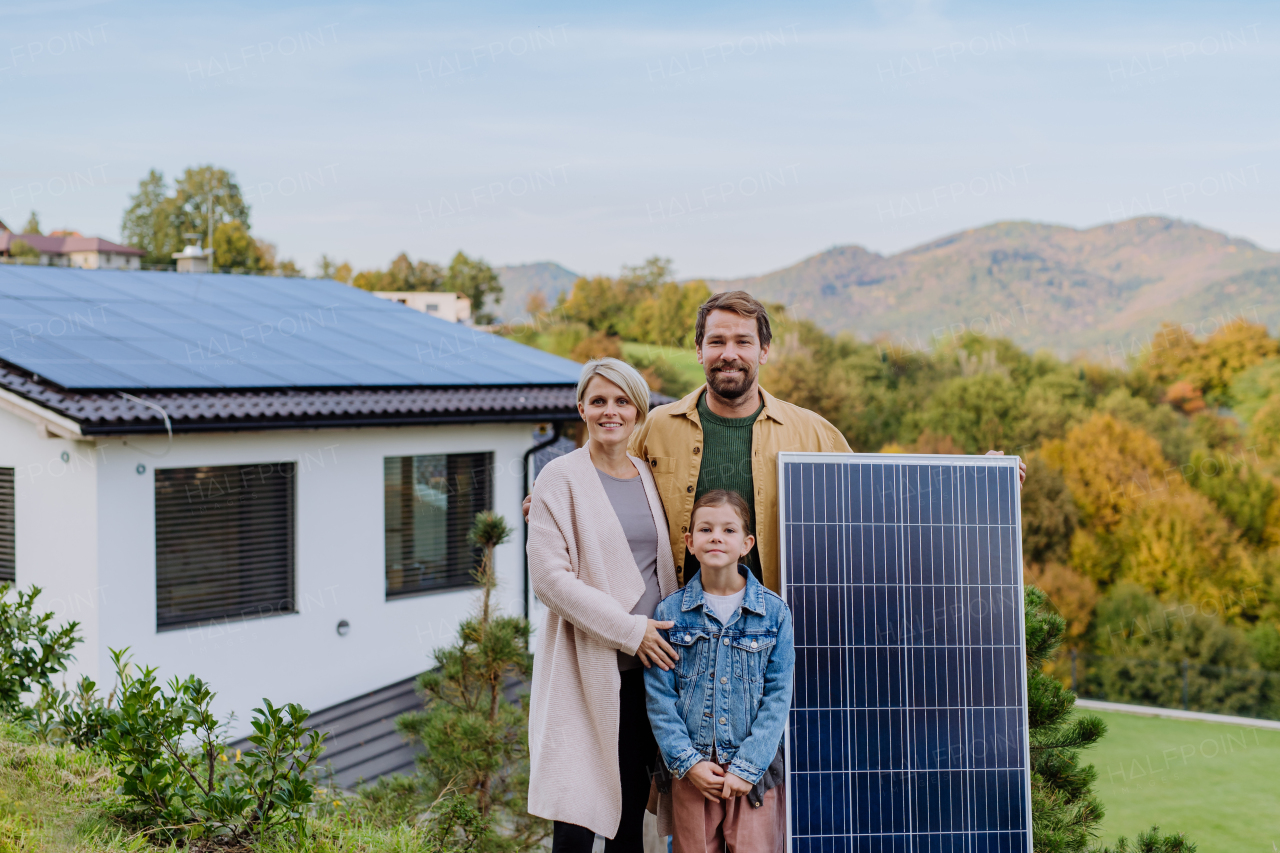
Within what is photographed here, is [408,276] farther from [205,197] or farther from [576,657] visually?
[576,657]

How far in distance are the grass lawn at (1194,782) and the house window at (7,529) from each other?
9.78 metres

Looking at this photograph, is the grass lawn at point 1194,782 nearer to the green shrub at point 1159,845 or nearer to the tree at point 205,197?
the green shrub at point 1159,845

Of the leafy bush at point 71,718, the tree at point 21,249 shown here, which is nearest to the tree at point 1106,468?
the leafy bush at point 71,718

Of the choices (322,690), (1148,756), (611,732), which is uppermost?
(611,732)

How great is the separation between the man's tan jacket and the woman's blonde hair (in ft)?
0.74

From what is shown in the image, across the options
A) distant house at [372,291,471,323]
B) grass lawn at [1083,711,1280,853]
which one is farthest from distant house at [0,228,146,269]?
grass lawn at [1083,711,1280,853]

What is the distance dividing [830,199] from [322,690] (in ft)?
244

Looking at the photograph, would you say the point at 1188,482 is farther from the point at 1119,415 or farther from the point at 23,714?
the point at 23,714

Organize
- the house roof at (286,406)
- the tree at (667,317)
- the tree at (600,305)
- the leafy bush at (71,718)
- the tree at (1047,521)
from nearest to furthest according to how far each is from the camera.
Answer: the leafy bush at (71,718) → the house roof at (286,406) → the tree at (1047,521) → the tree at (667,317) → the tree at (600,305)

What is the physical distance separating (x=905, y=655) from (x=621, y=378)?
4.37ft

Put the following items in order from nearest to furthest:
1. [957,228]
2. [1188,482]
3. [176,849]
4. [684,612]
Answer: [684,612]
[176,849]
[1188,482]
[957,228]

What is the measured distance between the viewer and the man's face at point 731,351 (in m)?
3.60

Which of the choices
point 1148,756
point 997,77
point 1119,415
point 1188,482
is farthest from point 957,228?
point 1148,756

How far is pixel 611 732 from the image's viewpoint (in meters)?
3.44
